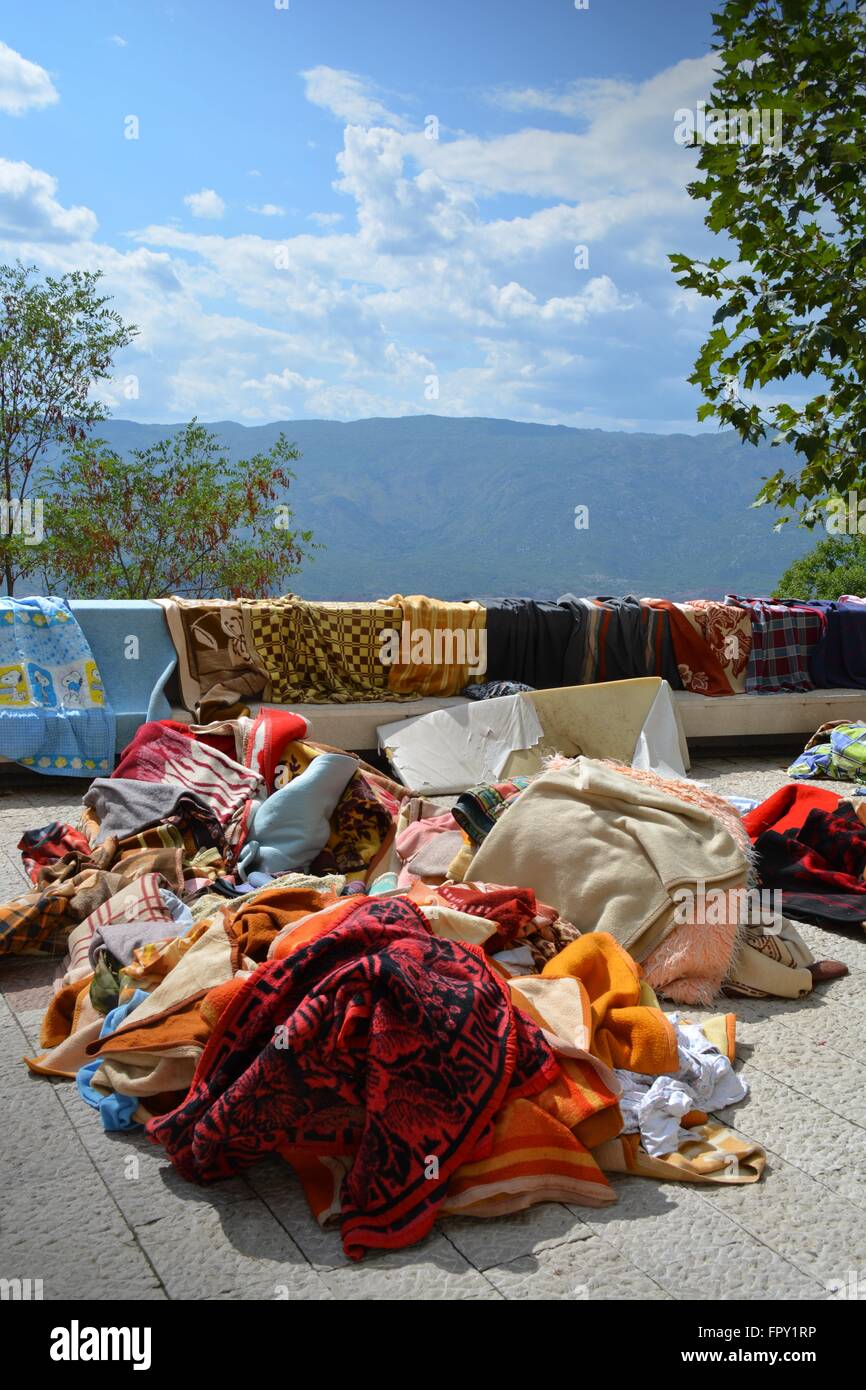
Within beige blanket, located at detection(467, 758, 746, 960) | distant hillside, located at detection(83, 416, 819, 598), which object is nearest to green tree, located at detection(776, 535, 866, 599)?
beige blanket, located at detection(467, 758, 746, 960)

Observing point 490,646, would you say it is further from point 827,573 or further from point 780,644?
point 827,573

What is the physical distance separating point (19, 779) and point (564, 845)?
330 cm

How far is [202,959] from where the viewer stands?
109 inches

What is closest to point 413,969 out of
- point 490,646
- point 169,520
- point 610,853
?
point 610,853

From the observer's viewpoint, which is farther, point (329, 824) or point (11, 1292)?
point (329, 824)

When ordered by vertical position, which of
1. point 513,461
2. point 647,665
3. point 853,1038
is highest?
point 513,461

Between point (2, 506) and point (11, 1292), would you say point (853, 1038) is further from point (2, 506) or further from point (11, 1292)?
point (2, 506)

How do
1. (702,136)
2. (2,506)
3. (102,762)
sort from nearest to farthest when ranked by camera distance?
(702,136) → (102,762) → (2,506)

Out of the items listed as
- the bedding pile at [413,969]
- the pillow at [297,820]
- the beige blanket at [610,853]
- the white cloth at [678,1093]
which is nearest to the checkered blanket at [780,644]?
the bedding pile at [413,969]

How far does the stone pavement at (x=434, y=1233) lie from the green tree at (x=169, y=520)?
28.6 feet

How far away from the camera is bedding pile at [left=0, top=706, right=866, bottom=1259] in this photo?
2.21 metres

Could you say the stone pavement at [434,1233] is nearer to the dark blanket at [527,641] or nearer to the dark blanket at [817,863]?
the dark blanket at [817,863]

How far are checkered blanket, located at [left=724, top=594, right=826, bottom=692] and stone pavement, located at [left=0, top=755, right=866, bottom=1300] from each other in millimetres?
4389

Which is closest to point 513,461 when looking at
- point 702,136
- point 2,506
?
point 2,506
